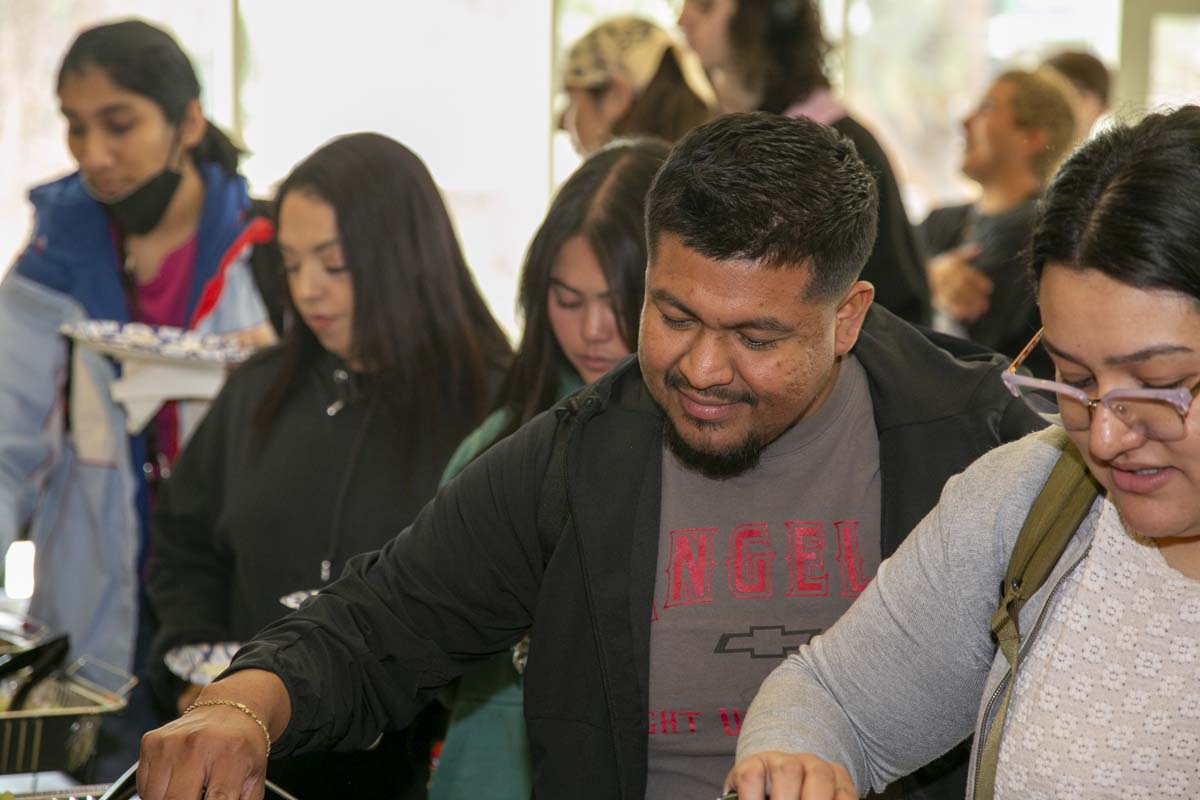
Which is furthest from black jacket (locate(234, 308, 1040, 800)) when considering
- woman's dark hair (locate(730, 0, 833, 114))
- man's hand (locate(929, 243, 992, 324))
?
man's hand (locate(929, 243, 992, 324))

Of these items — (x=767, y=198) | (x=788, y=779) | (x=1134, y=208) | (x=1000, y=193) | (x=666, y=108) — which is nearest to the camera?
(x=1134, y=208)

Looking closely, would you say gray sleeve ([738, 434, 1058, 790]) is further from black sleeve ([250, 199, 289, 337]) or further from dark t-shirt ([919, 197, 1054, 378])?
black sleeve ([250, 199, 289, 337])

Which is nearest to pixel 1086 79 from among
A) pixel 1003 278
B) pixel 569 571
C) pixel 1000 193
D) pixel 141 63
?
pixel 1000 193

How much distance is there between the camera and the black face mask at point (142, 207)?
3.14 metres

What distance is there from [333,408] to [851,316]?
113 centimetres

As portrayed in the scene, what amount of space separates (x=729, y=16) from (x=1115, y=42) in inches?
161

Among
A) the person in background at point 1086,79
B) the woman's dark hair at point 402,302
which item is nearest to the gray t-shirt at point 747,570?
the woman's dark hair at point 402,302

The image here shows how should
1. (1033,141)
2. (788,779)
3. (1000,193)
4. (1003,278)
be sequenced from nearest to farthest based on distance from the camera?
(788,779) < (1003,278) < (1033,141) < (1000,193)

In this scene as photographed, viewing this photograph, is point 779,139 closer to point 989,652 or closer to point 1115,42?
point 989,652

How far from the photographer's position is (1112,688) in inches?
51.2

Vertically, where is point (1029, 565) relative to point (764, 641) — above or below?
above

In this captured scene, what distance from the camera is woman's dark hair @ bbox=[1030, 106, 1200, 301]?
1.16 meters

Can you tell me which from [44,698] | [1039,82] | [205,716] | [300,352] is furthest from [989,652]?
[1039,82]

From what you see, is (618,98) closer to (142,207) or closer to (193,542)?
(142,207)
